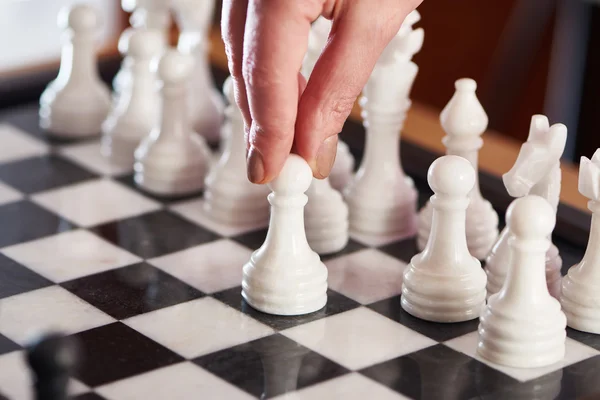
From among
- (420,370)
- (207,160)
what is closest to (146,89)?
(207,160)

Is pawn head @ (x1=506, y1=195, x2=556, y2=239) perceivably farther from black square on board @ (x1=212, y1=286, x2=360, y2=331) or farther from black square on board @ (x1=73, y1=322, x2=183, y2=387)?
black square on board @ (x1=73, y1=322, x2=183, y2=387)

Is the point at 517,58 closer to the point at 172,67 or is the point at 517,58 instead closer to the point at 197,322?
the point at 172,67

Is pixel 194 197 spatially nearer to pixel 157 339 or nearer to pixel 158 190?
pixel 158 190

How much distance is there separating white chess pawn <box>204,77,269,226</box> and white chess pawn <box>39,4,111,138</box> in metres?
0.35

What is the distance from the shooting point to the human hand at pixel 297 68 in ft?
3.70

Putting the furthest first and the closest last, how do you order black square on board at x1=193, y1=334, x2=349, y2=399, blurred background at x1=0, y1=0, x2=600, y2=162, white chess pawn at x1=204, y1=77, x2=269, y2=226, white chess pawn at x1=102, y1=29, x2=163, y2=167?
blurred background at x1=0, y1=0, x2=600, y2=162
white chess pawn at x1=102, y1=29, x2=163, y2=167
white chess pawn at x1=204, y1=77, x2=269, y2=226
black square on board at x1=193, y1=334, x2=349, y2=399

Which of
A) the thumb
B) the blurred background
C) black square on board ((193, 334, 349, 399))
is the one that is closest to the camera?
black square on board ((193, 334, 349, 399))

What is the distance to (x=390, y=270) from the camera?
136cm

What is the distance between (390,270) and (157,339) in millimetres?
343

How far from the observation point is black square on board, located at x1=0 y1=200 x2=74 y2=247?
55.6 inches

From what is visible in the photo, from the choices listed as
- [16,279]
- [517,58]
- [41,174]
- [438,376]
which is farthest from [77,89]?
[517,58]

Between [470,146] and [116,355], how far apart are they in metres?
0.54

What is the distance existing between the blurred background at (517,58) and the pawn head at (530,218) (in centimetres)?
153

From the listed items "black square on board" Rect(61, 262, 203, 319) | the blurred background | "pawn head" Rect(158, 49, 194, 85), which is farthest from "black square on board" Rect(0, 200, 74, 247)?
the blurred background
